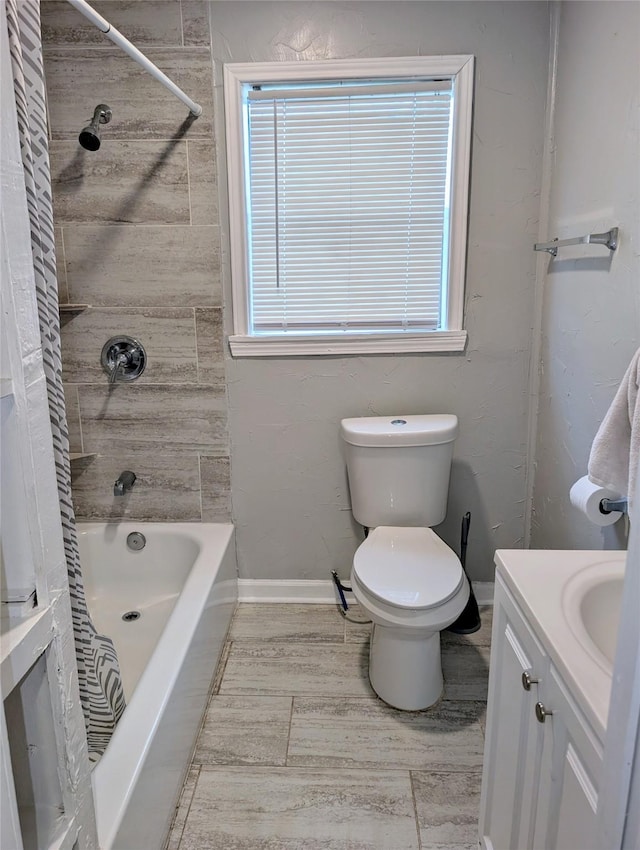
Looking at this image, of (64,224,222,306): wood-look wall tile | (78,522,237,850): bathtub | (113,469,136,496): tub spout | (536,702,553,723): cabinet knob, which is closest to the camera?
(536,702,553,723): cabinet knob

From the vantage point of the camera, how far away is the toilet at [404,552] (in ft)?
5.58

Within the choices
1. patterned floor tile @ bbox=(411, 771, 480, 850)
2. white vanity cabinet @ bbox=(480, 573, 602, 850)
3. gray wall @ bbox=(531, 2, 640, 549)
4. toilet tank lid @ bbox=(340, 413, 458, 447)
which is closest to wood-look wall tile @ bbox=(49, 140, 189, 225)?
toilet tank lid @ bbox=(340, 413, 458, 447)

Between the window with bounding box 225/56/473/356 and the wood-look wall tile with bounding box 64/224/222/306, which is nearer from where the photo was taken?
the window with bounding box 225/56/473/356

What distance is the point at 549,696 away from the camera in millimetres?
898

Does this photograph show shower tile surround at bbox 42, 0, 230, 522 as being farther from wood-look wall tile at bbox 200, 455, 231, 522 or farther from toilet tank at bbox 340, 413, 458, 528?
toilet tank at bbox 340, 413, 458, 528

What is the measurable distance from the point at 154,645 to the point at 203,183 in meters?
1.69

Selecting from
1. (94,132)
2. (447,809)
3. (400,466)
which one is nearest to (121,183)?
(94,132)

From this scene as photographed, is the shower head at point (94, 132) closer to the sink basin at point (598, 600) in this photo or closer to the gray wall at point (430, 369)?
the gray wall at point (430, 369)

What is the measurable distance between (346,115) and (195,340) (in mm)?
1005

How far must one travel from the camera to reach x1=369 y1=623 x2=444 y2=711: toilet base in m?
1.79

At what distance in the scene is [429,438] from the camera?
6.70 ft

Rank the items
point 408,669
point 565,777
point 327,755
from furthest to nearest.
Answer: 1. point 408,669
2. point 327,755
3. point 565,777

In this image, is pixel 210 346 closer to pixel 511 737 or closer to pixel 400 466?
pixel 400 466

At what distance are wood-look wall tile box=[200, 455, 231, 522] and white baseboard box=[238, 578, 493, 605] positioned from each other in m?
0.32
